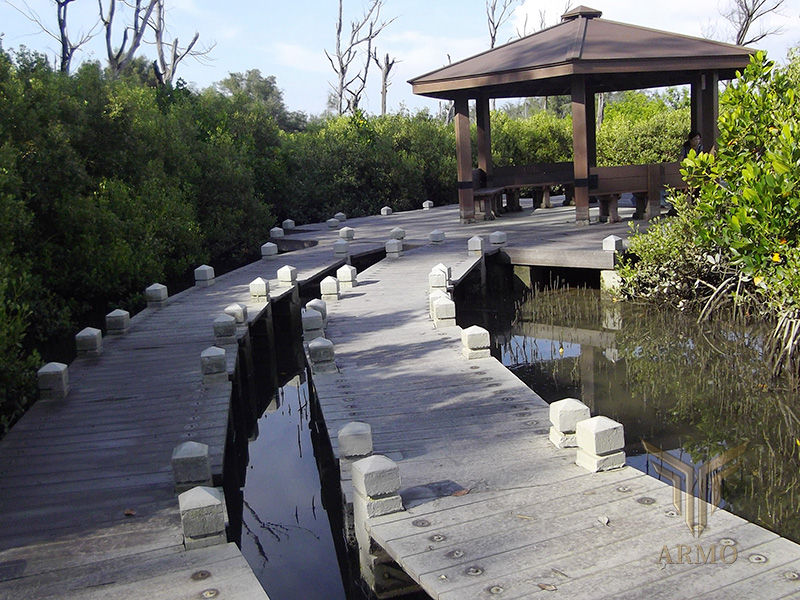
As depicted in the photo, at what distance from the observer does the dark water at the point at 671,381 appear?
6809 mm

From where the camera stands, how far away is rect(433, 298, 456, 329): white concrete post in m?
9.98

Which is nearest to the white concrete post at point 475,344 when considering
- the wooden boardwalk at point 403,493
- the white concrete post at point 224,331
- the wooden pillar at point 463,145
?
the wooden boardwalk at point 403,493

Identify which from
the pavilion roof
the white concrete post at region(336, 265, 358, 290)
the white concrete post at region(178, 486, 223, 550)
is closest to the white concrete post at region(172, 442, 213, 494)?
the white concrete post at region(178, 486, 223, 550)

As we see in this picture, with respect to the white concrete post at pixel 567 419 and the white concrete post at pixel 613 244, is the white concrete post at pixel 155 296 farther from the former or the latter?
the white concrete post at pixel 567 419

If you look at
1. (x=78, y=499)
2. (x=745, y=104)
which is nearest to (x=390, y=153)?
(x=745, y=104)

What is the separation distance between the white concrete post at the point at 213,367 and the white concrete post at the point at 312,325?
61.9 inches

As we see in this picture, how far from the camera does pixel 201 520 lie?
15.2ft

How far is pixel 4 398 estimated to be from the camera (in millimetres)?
7551

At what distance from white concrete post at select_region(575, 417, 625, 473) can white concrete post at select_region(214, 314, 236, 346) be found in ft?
17.7

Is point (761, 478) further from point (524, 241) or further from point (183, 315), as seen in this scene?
point (524, 241)

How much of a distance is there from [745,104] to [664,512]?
6.77 metres

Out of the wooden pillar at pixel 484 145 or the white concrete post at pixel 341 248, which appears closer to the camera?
the white concrete post at pixel 341 248

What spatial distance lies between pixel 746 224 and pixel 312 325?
5270 mm

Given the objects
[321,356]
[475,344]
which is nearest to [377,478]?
[321,356]
